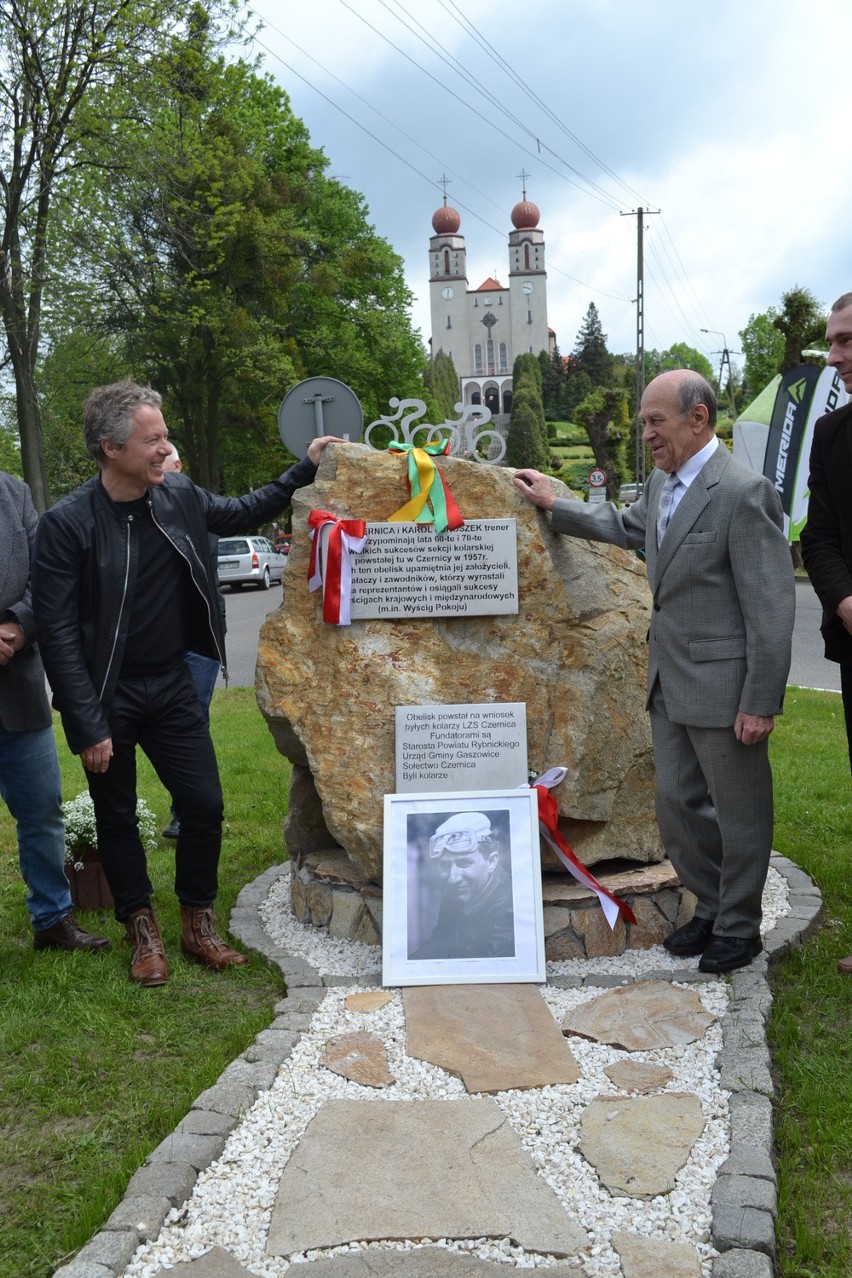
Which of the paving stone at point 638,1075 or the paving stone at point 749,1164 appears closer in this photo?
the paving stone at point 749,1164

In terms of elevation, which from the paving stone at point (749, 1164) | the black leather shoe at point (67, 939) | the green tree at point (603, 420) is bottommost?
→ the paving stone at point (749, 1164)

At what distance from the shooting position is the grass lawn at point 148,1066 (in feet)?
9.35

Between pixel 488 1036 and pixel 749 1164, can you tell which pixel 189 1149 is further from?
pixel 749 1164

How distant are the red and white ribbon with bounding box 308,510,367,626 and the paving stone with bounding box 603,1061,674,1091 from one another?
2045mm

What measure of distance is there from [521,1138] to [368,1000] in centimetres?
110

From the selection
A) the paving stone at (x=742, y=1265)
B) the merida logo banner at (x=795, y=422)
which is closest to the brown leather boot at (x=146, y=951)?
the paving stone at (x=742, y=1265)

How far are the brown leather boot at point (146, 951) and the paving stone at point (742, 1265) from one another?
2.42 m

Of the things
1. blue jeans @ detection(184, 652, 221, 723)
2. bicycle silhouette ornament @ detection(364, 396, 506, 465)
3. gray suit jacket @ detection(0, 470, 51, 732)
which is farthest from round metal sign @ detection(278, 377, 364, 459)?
gray suit jacket @ detection(0, 470, 51, 732)

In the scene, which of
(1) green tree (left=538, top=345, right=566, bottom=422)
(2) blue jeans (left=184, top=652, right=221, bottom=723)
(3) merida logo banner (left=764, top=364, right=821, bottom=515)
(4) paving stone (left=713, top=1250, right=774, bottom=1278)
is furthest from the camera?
(1) green tree (left=538, top=345, right=566, bottom=422)

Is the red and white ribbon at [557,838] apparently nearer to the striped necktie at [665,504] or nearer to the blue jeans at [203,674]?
the striped necktie at [665,504]

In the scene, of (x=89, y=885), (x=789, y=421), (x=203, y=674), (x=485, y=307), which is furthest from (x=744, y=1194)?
(x=485, y=307)

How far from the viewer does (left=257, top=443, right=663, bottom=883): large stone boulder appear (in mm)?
4719

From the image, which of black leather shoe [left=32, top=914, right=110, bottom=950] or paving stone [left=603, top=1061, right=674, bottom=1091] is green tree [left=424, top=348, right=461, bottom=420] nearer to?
black leather shoe [left=32, top=914, right=110, bottom=950]

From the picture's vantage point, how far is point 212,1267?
2629 millimetres
